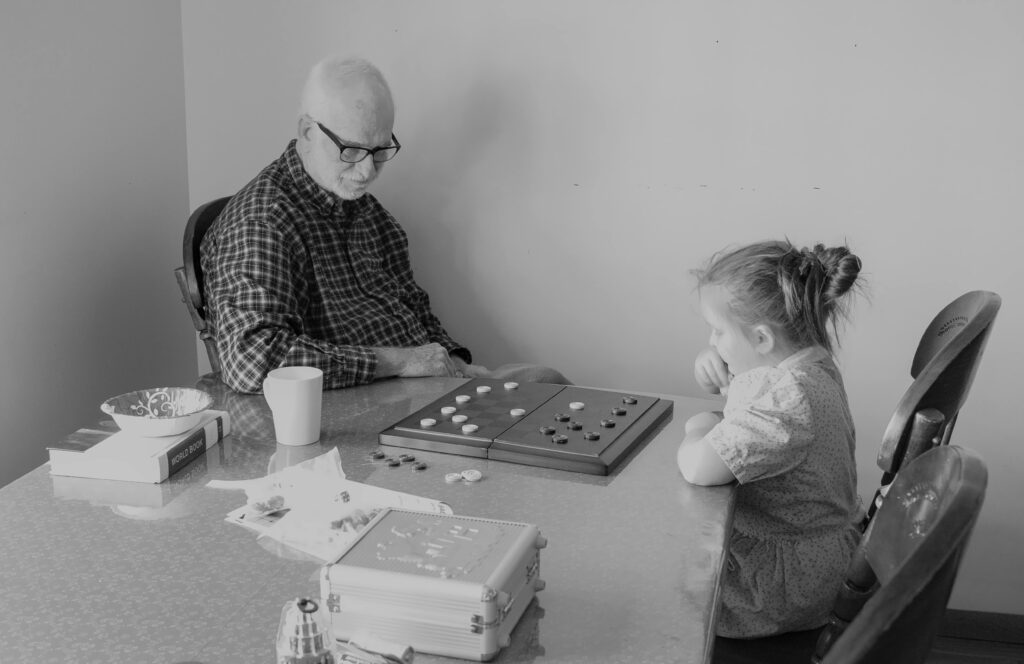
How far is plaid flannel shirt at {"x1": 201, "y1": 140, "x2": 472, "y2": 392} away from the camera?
1896 mm

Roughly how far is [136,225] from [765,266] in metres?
1.65

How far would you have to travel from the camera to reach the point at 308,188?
86.7 inches

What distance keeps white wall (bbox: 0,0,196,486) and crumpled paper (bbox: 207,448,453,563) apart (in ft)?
3.39

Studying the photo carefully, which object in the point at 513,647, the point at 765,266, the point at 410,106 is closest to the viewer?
the point at 513,647

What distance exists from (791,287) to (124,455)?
3.20 ft

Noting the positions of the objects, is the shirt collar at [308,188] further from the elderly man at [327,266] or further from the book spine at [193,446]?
the book spine at [193,446]

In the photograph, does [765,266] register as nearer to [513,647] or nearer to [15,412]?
[513,647]

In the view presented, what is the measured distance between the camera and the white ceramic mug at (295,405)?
1.51 meters

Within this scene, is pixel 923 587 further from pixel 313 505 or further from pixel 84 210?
pixel 84 210

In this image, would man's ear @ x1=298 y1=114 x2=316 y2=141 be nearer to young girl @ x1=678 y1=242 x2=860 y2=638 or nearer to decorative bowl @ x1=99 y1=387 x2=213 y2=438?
decorative bowl @ x1=99 y1=387 x2=213 y2=438

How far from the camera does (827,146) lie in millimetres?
2326

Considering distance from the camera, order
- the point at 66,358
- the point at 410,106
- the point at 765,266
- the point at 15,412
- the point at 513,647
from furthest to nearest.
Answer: the point at 410,106
the point at 66,358
the point at 15,412
the point at 765,266
the point at 513,647

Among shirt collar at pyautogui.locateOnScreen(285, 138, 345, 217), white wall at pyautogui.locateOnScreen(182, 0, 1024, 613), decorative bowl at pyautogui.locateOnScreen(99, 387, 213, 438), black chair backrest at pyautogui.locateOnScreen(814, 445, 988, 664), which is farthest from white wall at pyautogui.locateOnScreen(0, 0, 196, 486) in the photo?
black chair backrest at pyautogui.locateOnScreen(814, 445, 988, 664)

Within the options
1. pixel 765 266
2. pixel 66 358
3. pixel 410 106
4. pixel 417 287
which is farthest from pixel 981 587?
pixel 66 358
